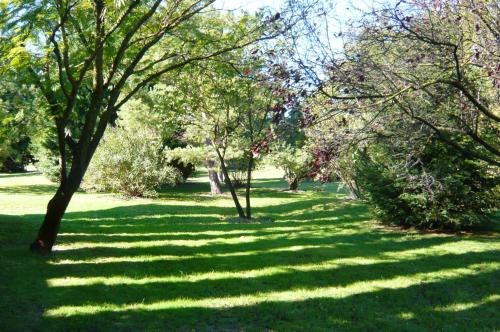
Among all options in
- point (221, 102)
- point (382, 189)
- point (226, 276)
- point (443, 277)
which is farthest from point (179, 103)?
point (443, 277)

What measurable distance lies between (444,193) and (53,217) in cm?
904

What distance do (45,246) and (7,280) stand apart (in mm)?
1751

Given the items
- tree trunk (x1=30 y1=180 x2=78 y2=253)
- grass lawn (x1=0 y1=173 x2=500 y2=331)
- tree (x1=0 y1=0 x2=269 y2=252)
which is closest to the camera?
grass lawn (x1=0 y1=173 x2=500 y2=331)

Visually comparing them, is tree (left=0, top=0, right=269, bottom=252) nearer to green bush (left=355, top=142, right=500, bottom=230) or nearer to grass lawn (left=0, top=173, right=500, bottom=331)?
grass lawn (left=0, top=173, right=500, bottom=331)

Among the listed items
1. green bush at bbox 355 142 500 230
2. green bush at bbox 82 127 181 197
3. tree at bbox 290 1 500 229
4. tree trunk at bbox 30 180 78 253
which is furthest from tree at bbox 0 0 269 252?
green bush at bbox 82 127 181 197

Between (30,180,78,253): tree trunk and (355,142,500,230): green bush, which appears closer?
(30,180,78,253): tree trunk

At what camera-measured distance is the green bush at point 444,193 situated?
11.5 meters

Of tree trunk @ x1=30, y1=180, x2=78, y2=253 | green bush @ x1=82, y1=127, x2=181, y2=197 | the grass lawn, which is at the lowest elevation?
the grass lawn

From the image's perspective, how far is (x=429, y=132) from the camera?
18.3 feet

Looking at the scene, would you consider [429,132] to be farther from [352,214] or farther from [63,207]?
[352,214]

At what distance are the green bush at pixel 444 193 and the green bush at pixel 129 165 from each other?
1259 cm

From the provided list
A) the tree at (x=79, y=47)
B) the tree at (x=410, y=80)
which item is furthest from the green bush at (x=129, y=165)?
the tree at (x=410, y=80)

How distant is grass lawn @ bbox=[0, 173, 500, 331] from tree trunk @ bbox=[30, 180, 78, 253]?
0.34 metres

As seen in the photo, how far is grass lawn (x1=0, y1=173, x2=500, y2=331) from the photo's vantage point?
218 inches
